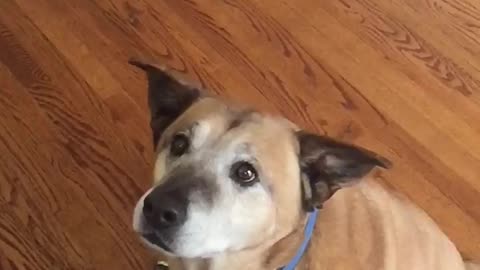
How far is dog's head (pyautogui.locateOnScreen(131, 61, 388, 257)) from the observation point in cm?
175

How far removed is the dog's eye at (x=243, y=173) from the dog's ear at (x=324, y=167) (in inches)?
4.6

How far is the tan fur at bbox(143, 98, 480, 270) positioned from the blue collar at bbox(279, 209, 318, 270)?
0.05ft

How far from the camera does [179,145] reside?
186 cm

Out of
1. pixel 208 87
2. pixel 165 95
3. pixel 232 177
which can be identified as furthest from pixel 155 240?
pixel 208 87

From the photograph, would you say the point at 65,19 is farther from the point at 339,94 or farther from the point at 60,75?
the point at 339,94

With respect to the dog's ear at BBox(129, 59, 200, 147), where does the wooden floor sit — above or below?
below

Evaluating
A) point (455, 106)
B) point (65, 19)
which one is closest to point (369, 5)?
A: point (455, 106)

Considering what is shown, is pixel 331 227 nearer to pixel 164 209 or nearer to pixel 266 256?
pixel 266 256

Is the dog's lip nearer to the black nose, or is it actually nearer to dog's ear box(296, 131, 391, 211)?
the black nose

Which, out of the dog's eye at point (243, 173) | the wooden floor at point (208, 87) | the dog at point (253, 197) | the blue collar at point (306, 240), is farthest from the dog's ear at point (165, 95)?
the wooden floor at point (208, 87)

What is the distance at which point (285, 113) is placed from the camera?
2.68m

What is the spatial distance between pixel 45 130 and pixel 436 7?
1.27m

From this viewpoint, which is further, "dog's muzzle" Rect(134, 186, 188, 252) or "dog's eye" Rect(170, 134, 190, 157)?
"dog's eye" Rect(170, 134, 190, 157)

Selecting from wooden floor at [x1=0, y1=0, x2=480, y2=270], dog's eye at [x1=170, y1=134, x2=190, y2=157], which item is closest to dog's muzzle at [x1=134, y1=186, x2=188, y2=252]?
dog's eye at [x1=170, y1=134, x2=190, y2=157]
